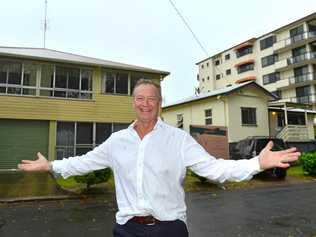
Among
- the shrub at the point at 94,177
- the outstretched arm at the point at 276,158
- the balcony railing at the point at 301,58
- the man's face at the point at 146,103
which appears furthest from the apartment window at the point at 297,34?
the outstretched arm at the point at 276,158

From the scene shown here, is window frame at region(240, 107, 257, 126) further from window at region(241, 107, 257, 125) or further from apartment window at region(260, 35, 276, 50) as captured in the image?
apartment window at region(260, 35, 276, 50)

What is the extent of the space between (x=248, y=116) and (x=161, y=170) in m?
24.1

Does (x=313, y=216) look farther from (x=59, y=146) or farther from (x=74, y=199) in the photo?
(x=59, y=146)

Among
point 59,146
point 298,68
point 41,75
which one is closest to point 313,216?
point 59,146

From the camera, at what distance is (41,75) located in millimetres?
18844

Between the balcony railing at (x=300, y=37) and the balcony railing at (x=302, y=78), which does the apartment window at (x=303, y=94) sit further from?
the balcony railing at (x=300, y=37)

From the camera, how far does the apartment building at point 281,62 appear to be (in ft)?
153

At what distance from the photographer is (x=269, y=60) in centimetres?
5244

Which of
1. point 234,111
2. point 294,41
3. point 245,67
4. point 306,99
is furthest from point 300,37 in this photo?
point 234,111

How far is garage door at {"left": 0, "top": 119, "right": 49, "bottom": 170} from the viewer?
1755cm

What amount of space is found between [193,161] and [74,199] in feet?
30.1

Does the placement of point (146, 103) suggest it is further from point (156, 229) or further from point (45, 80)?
point (45, 80)

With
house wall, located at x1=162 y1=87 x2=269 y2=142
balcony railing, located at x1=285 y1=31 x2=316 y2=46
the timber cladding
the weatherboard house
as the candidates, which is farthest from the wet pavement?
→ balcony railing, located at x1=285 y1=31 x2=316 y2=46

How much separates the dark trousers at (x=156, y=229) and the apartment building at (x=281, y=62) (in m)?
41.1
